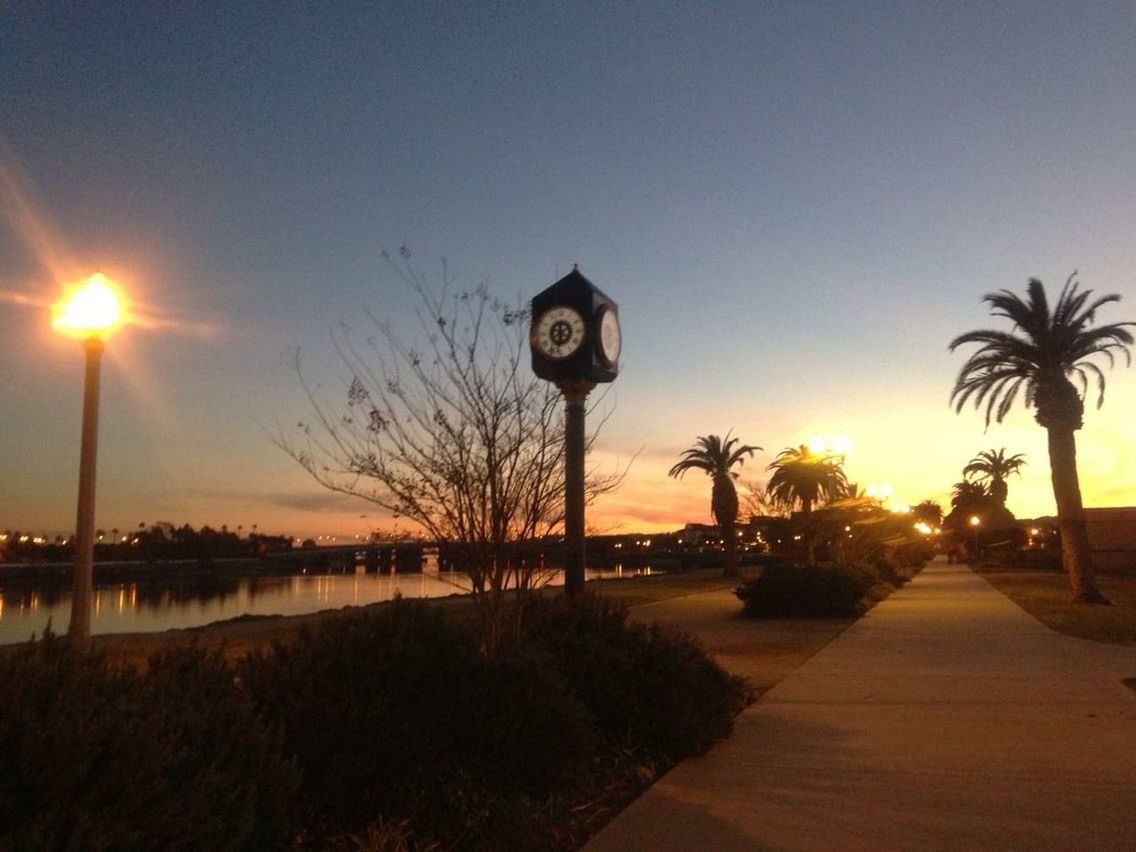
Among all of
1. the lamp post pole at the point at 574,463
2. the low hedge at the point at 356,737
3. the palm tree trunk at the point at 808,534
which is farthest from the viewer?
the palm tree trunk at the point at 808,534

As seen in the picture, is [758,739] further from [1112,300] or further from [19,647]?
[1112,300]

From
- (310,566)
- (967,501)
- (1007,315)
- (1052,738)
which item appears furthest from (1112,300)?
(967,501)

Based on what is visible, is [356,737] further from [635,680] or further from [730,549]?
[730,549]

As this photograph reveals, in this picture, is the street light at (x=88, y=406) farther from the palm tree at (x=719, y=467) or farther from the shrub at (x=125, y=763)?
the palm tree at (x=719, y=467)

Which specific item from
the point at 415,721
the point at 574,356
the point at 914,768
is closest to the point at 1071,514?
the point at 574,356

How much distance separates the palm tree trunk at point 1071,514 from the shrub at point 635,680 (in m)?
24.6

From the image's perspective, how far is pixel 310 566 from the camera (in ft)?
300

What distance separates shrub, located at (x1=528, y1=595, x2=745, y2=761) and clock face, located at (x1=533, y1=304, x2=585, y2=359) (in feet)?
13.9

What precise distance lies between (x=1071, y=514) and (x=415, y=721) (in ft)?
97.4

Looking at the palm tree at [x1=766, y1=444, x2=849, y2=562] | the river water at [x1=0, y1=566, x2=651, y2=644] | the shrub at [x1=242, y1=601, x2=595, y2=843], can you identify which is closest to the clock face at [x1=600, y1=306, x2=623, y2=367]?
the river water at [x1=0, y1=566, x2=651, y2=644]

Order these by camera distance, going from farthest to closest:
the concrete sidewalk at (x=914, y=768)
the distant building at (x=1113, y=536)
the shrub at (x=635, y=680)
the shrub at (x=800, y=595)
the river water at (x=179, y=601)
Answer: the distant building at (x=1113, y=536) < the river water at (x=179, y=601) < the shrub at (x=800, y=595) < the shrub at (x=635, y=680) < the concrete sidewalk at (x=914, y=768)

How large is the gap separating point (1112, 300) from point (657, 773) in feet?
91.2

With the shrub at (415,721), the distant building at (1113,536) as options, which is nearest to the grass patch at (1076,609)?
the shrub at (415,721)

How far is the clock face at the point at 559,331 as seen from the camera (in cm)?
1402
